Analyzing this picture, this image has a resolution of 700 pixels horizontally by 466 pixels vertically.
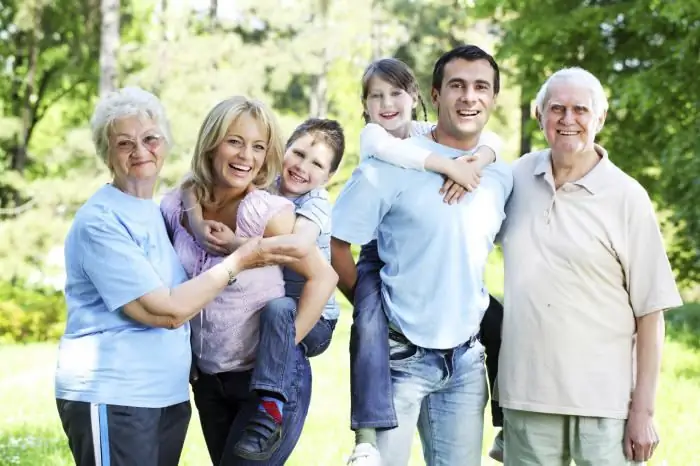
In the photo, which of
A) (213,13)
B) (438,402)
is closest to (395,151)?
(438,402)

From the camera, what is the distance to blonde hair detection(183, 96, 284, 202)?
3371 millimetres

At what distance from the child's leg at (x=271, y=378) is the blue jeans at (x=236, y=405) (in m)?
0.05

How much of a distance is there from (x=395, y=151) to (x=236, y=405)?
1.16m

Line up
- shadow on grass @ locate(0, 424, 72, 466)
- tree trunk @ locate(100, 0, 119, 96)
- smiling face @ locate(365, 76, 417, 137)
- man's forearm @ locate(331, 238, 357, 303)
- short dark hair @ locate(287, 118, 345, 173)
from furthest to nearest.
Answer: tree trunk @ locate(100, 0, 119, 96) < shadow on grass @ locate(0, 424, 72, 466) < smiling face @ locate(365, 76, 417, 137) < short dark hair @ locate(287, 118, 345, 173) < man's forearm @ locate(331, 238, 357, 303)

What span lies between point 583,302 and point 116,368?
69.9 inches

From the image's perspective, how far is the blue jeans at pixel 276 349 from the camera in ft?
10.8

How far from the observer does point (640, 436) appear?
3.60 metres

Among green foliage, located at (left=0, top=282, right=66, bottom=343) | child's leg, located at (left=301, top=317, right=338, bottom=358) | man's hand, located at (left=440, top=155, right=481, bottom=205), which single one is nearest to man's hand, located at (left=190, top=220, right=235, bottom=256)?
child's leg, located at (left=301, top=317, right=338, bottom=358)

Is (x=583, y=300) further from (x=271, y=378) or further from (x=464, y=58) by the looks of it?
(x=271, y=378)

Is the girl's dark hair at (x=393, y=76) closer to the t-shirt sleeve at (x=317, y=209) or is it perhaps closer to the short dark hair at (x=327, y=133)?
the short dark hair at (x=327, y=133)

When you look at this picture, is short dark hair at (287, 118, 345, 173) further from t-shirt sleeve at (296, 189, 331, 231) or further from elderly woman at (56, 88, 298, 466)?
elderly woman at (56, 88, 298, 466)

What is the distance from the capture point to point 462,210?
3609 millimetres

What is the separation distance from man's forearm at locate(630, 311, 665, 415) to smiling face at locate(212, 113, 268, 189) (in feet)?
5.32

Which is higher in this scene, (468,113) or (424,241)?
(468,113)
